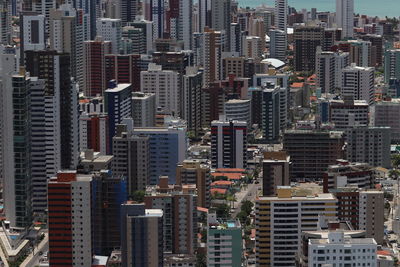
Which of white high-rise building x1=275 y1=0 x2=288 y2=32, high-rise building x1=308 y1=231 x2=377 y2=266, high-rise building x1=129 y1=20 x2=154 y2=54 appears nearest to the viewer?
high-rise building x1=308 y1=231 x2=377 y2=266

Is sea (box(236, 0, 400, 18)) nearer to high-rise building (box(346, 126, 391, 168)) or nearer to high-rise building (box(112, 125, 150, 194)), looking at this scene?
high-rise building (box(346, 126, 391, 168))

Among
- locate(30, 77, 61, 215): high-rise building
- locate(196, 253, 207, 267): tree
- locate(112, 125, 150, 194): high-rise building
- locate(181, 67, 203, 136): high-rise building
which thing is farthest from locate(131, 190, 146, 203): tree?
locate(181, 67, 203, 136): high-rise building

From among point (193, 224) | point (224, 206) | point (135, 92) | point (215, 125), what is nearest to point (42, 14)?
point (135, 92)

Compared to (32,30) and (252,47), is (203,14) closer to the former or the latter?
(252,47)

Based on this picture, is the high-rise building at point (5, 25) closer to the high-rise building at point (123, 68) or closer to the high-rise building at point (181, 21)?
the high-rise building at point (181, 21)

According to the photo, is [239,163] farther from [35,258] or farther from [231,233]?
[231,233]
